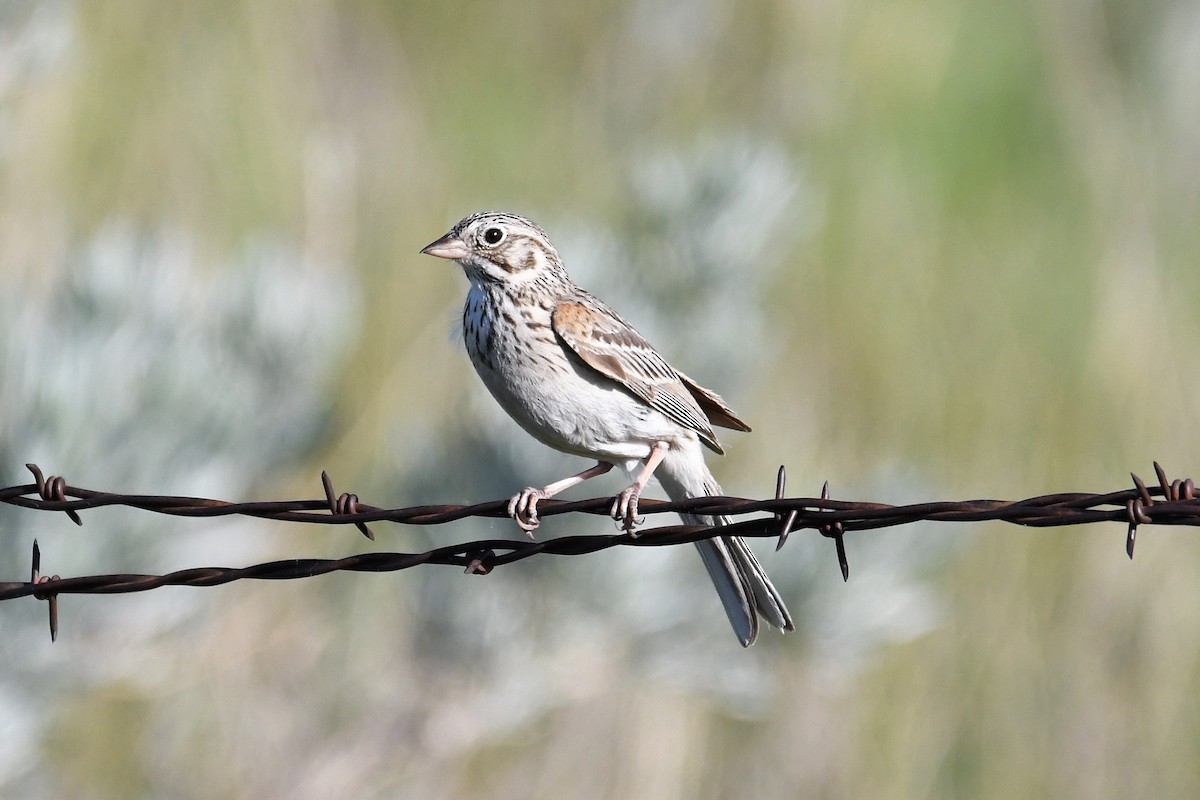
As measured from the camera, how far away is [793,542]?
699cm

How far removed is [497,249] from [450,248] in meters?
0.17

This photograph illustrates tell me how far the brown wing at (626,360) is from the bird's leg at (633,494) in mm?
129

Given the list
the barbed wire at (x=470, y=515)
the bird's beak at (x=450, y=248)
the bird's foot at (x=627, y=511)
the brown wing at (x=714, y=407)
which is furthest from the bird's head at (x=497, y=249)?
the barbed wire at (x=470, y=515)

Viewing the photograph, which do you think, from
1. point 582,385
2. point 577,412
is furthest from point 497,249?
point 577,412

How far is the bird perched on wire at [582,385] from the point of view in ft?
15.1

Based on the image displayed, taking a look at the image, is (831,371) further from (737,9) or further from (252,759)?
(252,759)

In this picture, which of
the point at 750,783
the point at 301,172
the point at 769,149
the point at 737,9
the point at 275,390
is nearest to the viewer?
the point at 275,390

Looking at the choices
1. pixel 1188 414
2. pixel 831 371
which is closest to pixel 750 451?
pixel 831 371

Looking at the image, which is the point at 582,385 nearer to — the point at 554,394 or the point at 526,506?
the point at 554,394

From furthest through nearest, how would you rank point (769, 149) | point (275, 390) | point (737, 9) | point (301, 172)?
point (737, 9) < point (301, 172) < point (769, 149) < point (275, 390)

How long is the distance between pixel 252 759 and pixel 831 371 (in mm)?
4095

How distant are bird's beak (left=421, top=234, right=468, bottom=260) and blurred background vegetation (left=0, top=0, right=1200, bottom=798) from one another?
25 cm

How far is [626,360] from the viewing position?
5.01 metres

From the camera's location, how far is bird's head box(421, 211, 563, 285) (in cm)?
530
